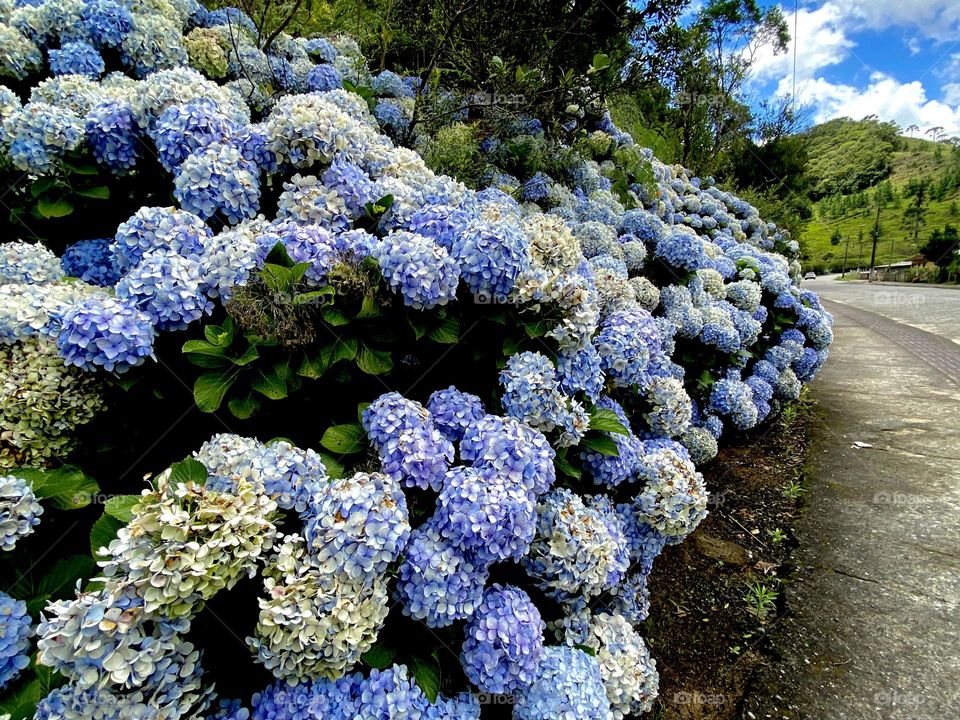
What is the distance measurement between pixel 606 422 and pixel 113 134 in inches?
87.2

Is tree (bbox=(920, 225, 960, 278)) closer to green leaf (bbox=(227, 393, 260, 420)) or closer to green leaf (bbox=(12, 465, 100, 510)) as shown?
green leaf (bbox=(227, 393, 260, 420))

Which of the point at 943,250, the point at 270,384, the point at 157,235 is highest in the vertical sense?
the point at 157,235

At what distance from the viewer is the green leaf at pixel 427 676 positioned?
132 cm

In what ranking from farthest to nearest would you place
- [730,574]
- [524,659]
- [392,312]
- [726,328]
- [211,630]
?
[726,328] < [730,574] < [392,312] < [524,659] < [211,630]

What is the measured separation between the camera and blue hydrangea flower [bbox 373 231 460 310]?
160 cm

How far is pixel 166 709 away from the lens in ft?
3.50

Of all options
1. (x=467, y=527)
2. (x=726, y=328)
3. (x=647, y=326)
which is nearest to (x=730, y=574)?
(x=647, y=326)

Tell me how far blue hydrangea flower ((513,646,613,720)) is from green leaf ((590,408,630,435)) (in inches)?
30.3

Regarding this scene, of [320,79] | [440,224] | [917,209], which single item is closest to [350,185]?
[440,224]

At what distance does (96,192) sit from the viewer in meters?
2.06

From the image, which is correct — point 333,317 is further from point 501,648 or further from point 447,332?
point 501,648

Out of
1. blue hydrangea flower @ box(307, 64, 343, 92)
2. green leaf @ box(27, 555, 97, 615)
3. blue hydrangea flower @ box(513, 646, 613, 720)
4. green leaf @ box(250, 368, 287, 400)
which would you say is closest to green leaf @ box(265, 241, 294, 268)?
green leaf @ box(250, 368, 287, 400)

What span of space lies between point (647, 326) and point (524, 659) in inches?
61.1

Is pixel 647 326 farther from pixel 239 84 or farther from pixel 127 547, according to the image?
pixel 239 84
